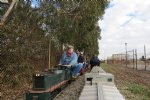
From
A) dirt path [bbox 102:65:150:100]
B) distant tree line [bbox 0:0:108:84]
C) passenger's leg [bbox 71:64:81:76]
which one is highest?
distant tree line [bbox 0:0:108:84]

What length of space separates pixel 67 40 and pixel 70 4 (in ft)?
21.8

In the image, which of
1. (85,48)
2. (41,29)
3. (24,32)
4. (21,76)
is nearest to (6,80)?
(21,76)

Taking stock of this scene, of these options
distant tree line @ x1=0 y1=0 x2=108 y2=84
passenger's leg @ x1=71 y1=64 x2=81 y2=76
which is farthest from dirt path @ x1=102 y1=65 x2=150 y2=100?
distant tree line @ x1=0 y1=0 x2=108 y2=84

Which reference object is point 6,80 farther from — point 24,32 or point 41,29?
point 41,29

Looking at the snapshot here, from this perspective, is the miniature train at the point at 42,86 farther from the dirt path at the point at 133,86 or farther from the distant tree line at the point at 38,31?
the distant tree line at the point at 38,31

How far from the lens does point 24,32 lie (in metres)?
15.8

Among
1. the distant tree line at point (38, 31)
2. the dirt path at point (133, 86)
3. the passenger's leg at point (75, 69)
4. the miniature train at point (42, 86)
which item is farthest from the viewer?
the passenger's leg at point (75, 69)

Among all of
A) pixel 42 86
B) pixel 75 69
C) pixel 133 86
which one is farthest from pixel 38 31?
pixel 42 86

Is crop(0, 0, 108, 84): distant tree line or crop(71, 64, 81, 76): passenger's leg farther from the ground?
crop(0, 0, 108, 84): distant tree line

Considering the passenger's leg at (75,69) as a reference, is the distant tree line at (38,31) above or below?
above

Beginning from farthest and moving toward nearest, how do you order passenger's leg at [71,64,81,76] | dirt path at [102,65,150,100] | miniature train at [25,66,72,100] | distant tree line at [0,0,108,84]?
passenger's leg at [71,64,81,76] < distant tree line at [0,0,108,84] < dirt path at [102,65,150,100] < miniature train at [25,66,72,100]

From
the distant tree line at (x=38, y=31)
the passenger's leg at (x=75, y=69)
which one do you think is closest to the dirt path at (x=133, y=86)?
the passenger's leg at (x=75, y=69)

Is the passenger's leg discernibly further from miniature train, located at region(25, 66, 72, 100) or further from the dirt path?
miniature train, located at region(25, 66, 72, 100)

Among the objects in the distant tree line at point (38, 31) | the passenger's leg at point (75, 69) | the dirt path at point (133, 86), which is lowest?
the dirt path at point (133, 86)
